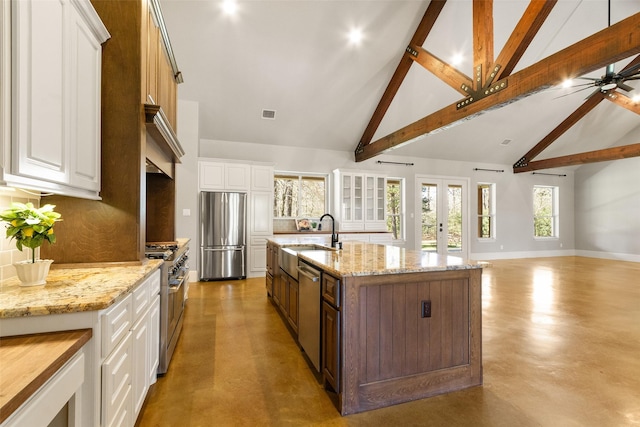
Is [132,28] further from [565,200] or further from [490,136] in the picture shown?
[565,200]

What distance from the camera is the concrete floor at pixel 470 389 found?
1831mm

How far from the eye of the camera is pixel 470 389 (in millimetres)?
2121

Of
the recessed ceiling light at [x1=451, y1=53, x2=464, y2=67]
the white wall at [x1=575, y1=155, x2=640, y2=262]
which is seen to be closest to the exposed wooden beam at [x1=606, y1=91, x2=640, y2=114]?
the white wall at [x1=575, y1=155, x2=640, y2=262]

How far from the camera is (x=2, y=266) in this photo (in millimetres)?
1499

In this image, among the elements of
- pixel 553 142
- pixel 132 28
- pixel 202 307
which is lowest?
pixel 202 307

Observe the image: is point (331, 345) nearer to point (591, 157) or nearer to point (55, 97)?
point (55, 97)

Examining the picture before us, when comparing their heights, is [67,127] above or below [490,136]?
below

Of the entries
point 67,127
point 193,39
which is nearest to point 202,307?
point 67,127

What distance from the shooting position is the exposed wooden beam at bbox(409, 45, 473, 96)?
4.18m

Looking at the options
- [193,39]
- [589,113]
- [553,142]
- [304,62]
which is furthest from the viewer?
[553,142]

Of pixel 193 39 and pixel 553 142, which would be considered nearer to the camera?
pixel 193 39

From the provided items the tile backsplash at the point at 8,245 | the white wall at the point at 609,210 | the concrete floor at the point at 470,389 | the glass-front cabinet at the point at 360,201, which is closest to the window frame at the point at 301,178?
the glass-front cabinet at the point at 360,201

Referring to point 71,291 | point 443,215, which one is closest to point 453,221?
point 443,215

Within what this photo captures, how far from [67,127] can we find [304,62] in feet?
13.8
